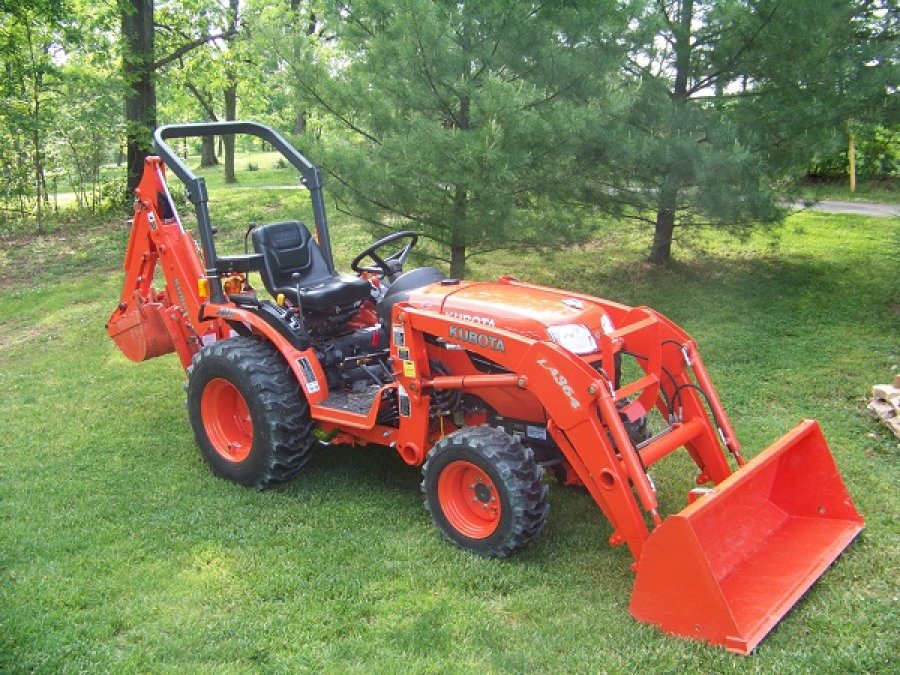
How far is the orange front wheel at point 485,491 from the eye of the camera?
387 centimetres

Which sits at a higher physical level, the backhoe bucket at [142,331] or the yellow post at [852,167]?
the yellow post at [852,167]

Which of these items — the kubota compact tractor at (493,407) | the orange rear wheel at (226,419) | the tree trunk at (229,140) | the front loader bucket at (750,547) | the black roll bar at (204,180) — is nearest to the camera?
the front loader bucket at (750,547)

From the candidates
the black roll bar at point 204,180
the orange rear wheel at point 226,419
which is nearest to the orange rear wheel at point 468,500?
the orange rear wheel at point 226,419

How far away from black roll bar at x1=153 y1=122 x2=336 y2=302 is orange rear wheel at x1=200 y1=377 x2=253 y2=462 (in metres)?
0.58

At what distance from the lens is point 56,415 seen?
6410 millimetres

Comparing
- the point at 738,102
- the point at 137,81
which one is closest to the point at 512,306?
the point at 738,102

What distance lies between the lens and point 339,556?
4156mm

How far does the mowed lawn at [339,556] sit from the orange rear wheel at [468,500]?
0.51 ft

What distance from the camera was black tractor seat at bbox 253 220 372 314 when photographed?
15.9 feet

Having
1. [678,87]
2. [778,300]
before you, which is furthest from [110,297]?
[778,300]

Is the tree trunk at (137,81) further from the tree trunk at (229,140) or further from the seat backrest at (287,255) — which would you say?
the seat backrest at (287,255)

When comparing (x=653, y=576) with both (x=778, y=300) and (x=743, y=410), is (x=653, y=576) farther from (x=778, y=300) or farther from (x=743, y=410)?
(x=778, y=300)

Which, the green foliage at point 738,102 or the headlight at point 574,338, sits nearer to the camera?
the headlight at point 574,338

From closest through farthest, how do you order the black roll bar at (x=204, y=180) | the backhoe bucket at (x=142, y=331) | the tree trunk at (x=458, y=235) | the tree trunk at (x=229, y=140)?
the black roll bar at (x=204, y=180)
the backhoe bucket at (x=142, y=331)
the tree trunk at (x=458, y=235)
the tree trunk at (x=229, y=140)
